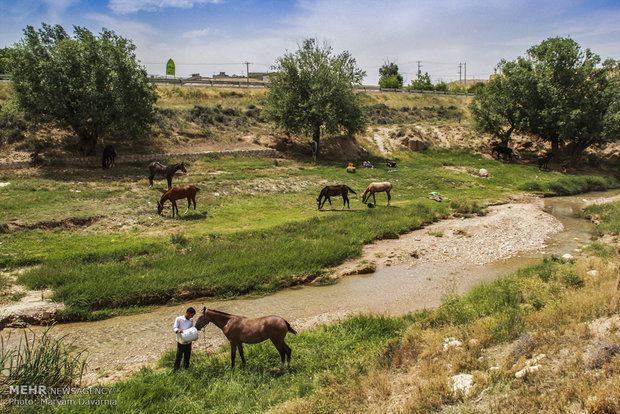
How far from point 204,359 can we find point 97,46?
99.7 feet

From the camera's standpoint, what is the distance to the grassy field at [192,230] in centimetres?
1483

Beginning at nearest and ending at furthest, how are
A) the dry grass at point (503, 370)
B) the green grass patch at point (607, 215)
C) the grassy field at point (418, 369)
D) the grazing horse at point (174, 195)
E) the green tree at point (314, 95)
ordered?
the dry grass at point (503, 370), the grassy field at point (418, 369), the grazing horse at point (174, 195), the green grass patch at point (607, 215), the green tree at point (314, 95)

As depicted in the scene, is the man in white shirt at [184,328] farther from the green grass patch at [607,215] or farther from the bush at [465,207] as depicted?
the green grass patch at [607,215]

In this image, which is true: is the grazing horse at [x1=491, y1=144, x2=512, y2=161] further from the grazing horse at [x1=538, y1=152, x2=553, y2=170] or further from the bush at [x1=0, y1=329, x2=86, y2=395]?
the bush at [x1=0, y1=329, x2=86, y2=395]

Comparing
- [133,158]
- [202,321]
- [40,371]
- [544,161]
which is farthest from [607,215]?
[133,158]

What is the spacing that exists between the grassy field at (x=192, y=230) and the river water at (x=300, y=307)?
0.86 meters

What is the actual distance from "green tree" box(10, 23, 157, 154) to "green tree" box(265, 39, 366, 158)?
1434 cm

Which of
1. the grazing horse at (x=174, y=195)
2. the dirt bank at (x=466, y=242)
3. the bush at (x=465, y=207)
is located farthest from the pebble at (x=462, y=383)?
the bush at (x=465, y=207)

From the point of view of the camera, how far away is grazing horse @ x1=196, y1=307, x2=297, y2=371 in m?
9.05

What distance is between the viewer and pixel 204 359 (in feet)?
33.1

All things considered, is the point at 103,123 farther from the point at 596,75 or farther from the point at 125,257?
the point at 596,75

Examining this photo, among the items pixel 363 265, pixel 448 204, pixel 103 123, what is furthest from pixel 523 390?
pixel 103 123

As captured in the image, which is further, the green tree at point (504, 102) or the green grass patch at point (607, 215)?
the green tree at point (504, 102)

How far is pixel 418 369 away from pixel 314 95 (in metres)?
35.7
